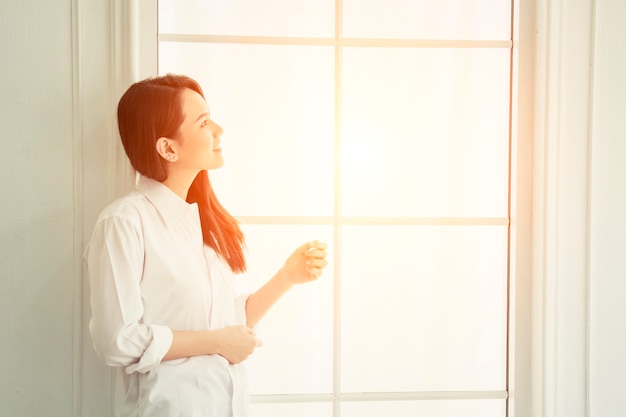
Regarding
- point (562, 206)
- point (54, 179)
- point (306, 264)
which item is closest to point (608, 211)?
point (562, 206)

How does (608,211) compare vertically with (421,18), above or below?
below

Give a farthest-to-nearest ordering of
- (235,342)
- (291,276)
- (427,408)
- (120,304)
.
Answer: (427,408)
(291,276)
(235,342)
(120,304)

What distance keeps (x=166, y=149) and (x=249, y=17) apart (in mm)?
508

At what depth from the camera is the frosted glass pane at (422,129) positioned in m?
1.48

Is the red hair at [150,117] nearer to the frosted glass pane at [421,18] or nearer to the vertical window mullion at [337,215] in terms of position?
the vertical window mullion at [337,215]

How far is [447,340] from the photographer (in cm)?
151

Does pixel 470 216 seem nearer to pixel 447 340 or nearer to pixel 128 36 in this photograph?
pixel 447 340

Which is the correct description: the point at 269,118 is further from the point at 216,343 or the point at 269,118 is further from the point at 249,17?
the point at 216,343

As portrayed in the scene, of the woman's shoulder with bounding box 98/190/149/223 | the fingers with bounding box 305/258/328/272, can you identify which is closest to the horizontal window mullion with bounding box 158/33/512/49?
the woman's shoulder with bounding box 98/190/149/223

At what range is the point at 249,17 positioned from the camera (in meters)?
1.46

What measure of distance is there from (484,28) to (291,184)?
72 cm

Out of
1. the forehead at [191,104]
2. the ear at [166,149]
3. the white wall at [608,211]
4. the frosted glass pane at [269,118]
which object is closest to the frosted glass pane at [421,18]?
the frosted glass pane at [269,118]

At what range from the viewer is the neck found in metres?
1.23

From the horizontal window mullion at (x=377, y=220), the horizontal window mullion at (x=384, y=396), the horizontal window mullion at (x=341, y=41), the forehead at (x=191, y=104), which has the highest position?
the horizontal window mullion at (x=341, y=41)
